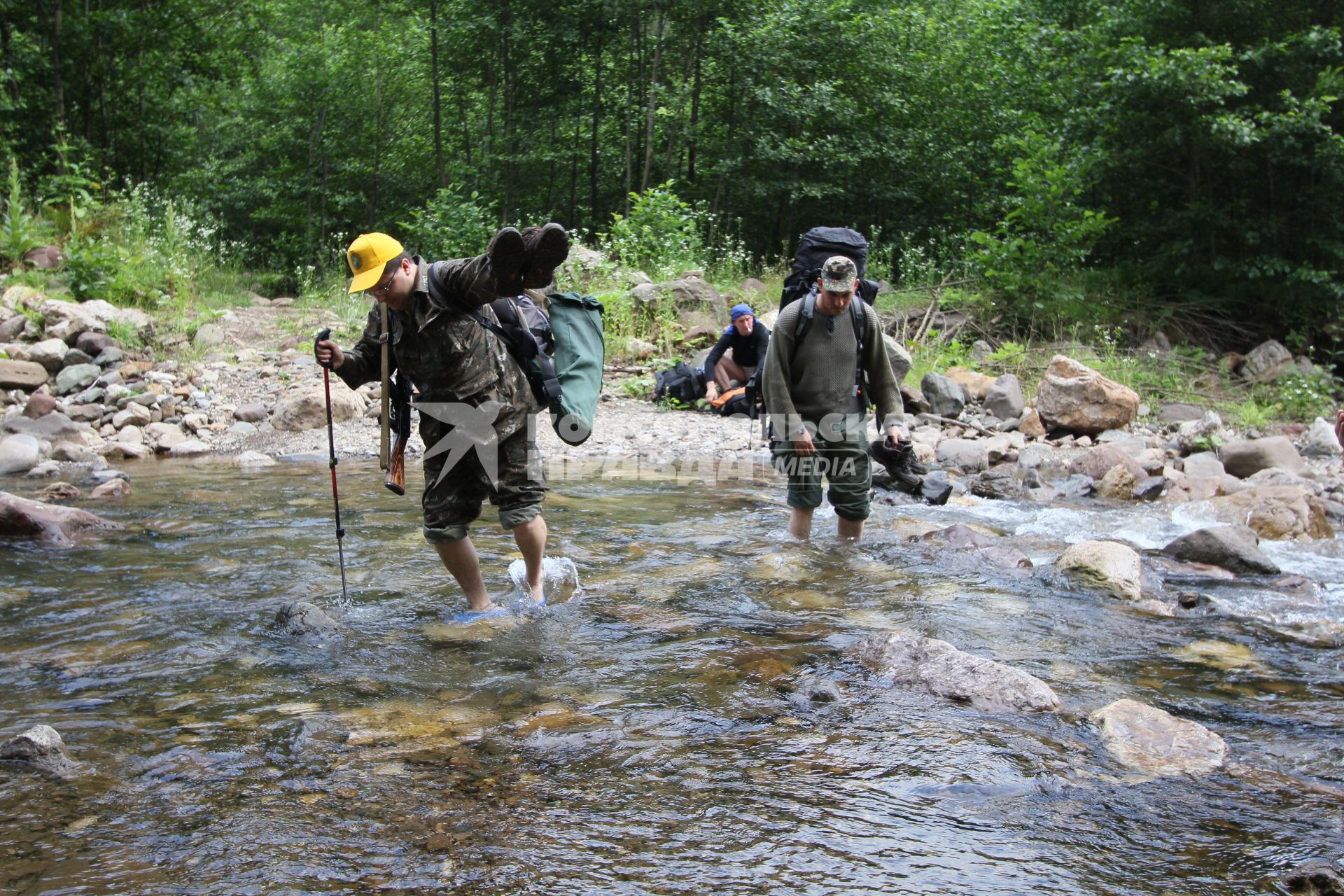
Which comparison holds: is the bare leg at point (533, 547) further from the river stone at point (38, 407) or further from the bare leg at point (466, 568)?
the river stone at point (38, 407)

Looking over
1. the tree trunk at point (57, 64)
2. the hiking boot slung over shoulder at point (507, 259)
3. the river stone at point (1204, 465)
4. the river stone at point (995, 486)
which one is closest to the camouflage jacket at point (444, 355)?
the hiking boot slung over shoulder at point (507, 259)

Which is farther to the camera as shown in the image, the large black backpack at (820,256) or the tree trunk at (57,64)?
the tree trunk at (57,64)

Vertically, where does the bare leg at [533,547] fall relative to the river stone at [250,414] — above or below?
below

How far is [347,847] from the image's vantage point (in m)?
3.11

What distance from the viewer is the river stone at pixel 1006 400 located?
43.7ft

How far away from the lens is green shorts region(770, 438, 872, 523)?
A: 6574mm

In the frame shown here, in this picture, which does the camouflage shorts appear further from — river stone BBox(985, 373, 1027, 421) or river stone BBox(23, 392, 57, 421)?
river stone BBox(985, 373, 1027, 421)

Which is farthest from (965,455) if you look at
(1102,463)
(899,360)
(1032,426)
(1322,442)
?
(1322,442)

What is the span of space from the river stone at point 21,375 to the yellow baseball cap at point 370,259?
389 inches

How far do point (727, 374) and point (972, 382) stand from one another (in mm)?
3642

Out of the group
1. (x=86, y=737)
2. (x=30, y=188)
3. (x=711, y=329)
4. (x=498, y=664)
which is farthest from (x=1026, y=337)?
(x=30, y=188)

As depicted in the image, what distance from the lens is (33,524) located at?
7.12 metres

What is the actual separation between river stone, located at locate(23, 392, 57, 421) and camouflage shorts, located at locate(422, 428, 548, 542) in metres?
8.83

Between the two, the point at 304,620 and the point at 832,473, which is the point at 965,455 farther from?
the point at 304,620
